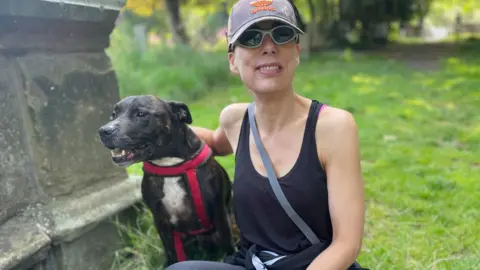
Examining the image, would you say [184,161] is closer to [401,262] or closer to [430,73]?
[401,262]

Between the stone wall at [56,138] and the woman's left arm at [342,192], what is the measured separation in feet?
4.41

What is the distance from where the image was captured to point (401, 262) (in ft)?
9.92

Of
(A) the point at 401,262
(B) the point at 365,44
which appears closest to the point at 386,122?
(A) the point at 401,262

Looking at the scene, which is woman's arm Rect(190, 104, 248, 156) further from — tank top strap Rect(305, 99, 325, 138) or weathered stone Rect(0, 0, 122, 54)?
weathered stone Rect(0, 0, 122, 54)

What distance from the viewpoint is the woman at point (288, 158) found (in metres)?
1.97

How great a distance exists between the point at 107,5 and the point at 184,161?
1.05 meters

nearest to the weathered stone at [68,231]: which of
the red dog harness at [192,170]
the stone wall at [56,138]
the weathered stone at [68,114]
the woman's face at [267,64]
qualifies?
the stone wall at [56,138]

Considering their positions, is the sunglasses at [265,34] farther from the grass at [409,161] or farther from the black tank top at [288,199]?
the grass at [409,161]

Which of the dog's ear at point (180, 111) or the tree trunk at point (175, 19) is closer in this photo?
the dog's ear at point (180, 111)

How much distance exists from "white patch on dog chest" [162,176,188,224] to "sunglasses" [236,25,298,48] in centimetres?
88

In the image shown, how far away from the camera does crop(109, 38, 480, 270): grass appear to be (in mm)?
3141

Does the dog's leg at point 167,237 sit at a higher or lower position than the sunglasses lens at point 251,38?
lower

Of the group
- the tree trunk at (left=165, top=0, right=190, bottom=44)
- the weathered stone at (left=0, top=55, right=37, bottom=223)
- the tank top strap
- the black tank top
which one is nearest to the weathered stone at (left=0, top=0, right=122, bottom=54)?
the weathered stone at (left=0, top=55, right=37, bottom=223)

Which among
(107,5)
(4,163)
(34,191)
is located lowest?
(34,191)
